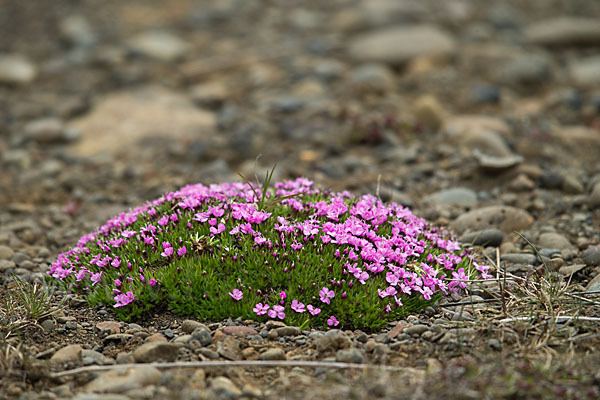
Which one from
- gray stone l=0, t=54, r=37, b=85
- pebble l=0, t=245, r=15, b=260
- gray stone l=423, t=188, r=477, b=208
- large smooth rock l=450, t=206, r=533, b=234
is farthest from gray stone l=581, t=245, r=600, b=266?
gray stone l=0, t=54, r=37, b=85

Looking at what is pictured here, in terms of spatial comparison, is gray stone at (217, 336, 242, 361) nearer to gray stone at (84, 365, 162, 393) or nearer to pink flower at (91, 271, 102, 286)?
gray stone at (84, 365, 162, 393)

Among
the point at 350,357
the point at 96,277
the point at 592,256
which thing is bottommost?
the point at 592,256

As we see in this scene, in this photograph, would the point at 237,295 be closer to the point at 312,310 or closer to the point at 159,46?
the point at 312,310

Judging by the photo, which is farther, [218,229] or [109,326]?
[218,229]

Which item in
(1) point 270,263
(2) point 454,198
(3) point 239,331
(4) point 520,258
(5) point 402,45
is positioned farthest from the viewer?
(5) point 402,45

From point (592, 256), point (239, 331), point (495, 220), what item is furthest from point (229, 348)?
point (495, 220)

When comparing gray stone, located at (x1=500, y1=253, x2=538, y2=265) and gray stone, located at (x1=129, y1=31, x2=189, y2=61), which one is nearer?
gray stone, located at (x1=500, y1=253, x2=538, y2=265)

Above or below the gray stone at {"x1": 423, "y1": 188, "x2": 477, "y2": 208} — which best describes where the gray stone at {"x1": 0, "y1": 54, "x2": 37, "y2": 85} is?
above
